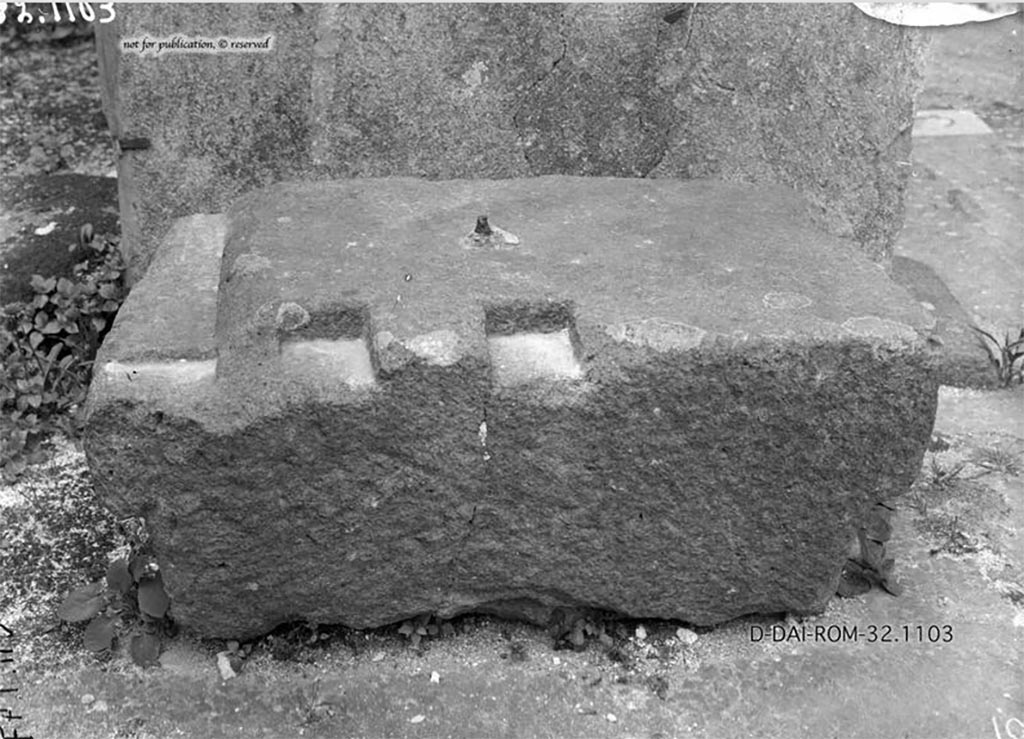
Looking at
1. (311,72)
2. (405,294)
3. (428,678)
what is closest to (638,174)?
(311,72)

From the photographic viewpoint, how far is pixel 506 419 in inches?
79.2

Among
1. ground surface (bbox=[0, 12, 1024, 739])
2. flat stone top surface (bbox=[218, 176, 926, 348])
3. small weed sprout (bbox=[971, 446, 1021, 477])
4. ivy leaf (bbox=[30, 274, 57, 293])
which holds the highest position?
flat stone top surface (bbox=[218, 176, 926, 348])

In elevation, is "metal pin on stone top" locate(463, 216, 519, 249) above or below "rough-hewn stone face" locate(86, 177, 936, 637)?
above

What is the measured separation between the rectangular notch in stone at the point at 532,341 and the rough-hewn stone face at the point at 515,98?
1003 mm

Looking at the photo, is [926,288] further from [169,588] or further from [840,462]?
[169,588]

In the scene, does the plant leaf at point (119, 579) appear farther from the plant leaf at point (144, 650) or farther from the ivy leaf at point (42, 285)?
the ivy leaf at point (42, 285)

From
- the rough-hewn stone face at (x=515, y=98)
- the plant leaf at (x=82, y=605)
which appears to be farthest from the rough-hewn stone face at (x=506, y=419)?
the rough-hewn stone face at (x=515, y=98)

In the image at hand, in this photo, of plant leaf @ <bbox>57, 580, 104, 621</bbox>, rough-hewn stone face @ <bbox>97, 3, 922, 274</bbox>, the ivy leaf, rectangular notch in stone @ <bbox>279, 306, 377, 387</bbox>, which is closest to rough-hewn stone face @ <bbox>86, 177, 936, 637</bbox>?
rectangular notch in stone @ <bbox>279, 306, 377, 387</bbox>

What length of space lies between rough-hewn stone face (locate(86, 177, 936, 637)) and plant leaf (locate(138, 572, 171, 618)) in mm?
87

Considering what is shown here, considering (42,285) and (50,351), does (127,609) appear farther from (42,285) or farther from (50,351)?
(42,285)

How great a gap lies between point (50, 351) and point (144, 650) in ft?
3.88

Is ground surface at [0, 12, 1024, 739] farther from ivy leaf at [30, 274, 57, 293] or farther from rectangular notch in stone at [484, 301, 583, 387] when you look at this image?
ivy leaf at [30, 274, 57, 293]

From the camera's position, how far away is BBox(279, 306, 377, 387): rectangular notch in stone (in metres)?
2.00

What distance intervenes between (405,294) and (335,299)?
0.12 m
